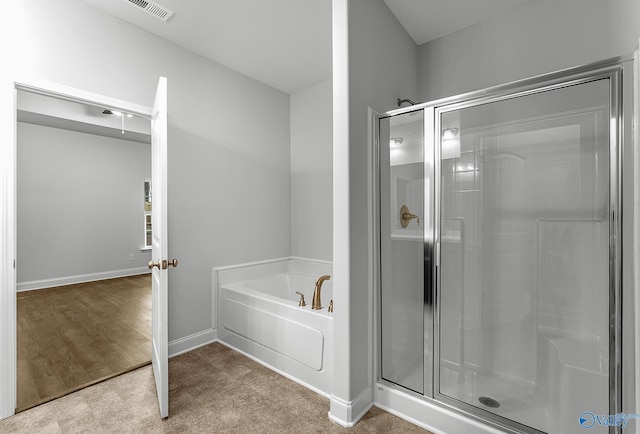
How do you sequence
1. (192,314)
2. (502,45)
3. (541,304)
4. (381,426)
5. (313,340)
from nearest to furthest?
(541,304)
(381,426)
(313,340)
(502,45)
(192,314)

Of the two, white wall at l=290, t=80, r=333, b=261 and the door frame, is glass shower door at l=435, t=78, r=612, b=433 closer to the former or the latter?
white wall at l=290, t=80, r=333, b=261

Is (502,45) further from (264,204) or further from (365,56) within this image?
(264,204)

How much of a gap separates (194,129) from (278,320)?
1.83 metres

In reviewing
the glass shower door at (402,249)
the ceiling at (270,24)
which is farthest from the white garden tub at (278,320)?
the ceiling at (270,24)

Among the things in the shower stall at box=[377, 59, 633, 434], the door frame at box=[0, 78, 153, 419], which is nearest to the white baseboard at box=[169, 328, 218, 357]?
the door frame at box=[0, 78, 153, 419]

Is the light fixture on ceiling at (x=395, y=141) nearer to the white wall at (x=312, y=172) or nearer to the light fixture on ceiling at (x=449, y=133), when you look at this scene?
the light fixture on ceiling at (x=449, y=133)

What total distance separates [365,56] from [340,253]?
4.04ft

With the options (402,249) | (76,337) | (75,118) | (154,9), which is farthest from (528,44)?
(75,118)

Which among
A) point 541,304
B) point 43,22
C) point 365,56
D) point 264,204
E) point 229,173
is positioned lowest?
point 541,304

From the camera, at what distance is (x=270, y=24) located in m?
2.40

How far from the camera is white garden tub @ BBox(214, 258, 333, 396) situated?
6.72 ft

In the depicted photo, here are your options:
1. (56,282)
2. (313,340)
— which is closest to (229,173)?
(313,340)

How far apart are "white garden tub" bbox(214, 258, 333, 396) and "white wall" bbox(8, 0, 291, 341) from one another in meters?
0.17

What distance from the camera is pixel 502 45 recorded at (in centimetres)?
224
